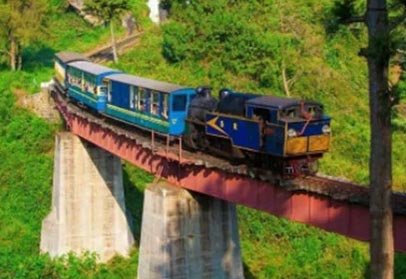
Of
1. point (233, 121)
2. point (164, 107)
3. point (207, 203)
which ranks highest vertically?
point (233, 121)

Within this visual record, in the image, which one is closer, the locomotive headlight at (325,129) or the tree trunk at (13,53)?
the locomotive headlight at (325,129)

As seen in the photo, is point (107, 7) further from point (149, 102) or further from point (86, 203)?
point (149, 102)

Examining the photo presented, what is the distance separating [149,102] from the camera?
26.3 m

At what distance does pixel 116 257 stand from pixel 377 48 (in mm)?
27453

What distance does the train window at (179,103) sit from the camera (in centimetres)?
2441

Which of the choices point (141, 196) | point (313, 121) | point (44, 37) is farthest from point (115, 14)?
point (313, 121)

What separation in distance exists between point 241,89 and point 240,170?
93.4 ft

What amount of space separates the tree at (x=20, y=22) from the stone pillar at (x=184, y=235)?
2973cm

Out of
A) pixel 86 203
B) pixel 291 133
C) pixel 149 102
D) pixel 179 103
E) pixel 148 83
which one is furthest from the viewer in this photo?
pixel 86 203

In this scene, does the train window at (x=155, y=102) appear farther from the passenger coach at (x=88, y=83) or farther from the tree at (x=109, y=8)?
the tree at (x=109, y=8)

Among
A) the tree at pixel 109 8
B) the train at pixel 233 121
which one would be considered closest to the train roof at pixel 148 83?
the train at pixel 233 121

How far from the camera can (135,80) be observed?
28828 mm

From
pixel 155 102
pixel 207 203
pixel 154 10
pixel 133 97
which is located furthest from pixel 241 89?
pixel 207 203

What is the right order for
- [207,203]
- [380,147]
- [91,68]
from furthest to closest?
[91,68] < [207,203] < [380,147]
